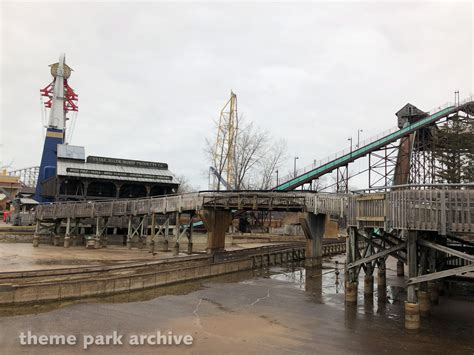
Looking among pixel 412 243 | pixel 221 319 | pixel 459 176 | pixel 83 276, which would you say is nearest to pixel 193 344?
pixel 221 319

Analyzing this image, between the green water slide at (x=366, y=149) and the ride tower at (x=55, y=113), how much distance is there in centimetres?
4045

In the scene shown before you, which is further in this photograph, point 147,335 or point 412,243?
point 412,243

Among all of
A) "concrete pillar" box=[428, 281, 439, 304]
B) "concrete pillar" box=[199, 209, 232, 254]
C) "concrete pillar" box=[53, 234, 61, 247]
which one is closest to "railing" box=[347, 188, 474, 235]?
"concrete pillar" box=[428, 281, 439, 304]

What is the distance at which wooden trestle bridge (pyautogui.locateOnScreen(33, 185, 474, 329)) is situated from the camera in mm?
12875

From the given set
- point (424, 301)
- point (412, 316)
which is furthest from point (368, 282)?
point (412, 316)

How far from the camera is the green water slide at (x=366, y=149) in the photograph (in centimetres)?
4434

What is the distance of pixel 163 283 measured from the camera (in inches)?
827

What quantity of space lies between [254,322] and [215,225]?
17.8 meters

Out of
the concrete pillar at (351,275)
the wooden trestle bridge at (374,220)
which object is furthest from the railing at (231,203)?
the concrete pillar at (351,275)

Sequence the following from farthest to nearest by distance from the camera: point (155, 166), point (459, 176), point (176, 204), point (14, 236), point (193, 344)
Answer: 1. point (155, 166)
2. point (14, 236)
3. point (459, 176)
4. point (176, 204)
5. point (193, 344)

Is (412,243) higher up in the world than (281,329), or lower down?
higher up

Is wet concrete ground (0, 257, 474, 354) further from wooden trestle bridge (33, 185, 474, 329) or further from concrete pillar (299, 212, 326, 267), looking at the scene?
concrete pillar (299, 212, 326, 267)

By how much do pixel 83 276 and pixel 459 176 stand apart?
35.1 meters

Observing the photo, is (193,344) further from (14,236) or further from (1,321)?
(14,236)
